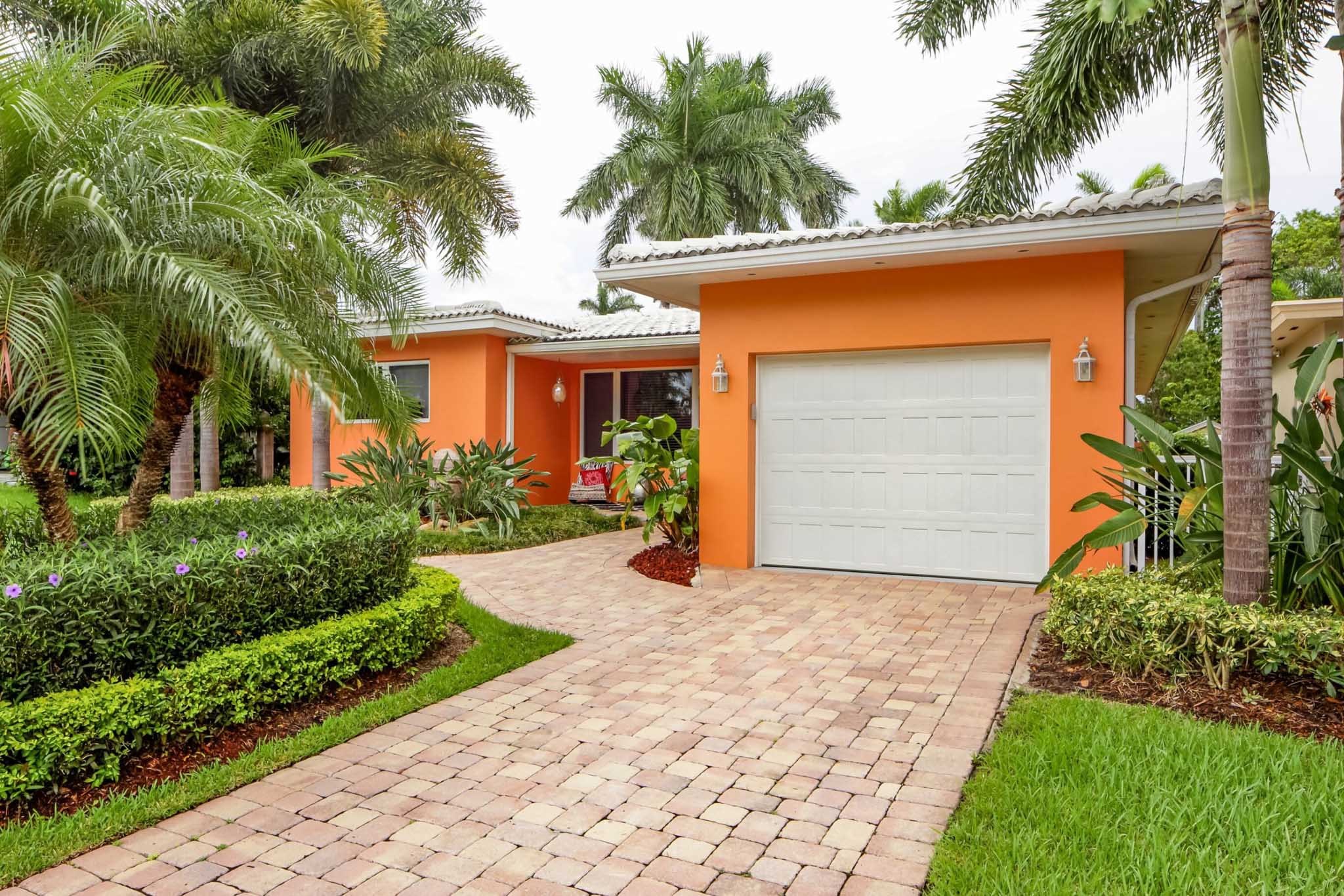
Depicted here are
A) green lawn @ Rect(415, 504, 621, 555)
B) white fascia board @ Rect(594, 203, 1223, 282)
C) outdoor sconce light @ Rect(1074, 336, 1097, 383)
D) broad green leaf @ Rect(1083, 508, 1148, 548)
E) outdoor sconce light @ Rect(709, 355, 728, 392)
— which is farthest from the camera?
green lawn @ Rect(415, 504, 621, 555)

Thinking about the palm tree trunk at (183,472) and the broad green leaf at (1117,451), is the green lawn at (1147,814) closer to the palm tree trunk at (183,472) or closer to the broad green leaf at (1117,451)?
the broad green leaf at (1117,451)

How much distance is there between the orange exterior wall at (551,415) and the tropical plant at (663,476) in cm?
479

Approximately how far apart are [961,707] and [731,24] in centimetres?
2148

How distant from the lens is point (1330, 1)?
7.24 metres

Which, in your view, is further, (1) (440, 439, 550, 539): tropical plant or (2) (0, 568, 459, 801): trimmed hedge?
(1) (440, 439, 550, 539): tropical plant

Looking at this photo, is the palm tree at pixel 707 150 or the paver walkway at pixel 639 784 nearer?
the paver walkway at pixel 639 784

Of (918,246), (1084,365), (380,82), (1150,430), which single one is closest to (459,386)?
(380,82)

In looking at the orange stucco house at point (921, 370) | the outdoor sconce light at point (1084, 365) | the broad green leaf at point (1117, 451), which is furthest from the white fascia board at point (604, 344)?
the broad green leaf at point (1117, 451)

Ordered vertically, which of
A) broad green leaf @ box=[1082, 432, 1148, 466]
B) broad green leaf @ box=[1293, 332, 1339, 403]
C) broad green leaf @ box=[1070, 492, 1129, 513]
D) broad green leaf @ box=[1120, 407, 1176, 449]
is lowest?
broad green leaf @ box=[1070, 492, 1129, 513]

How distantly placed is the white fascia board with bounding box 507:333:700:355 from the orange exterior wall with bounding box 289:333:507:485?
466 millimetres

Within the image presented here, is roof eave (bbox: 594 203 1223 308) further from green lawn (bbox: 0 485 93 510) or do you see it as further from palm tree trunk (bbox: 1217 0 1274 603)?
green lawn (bbox: 0 485 93 510)

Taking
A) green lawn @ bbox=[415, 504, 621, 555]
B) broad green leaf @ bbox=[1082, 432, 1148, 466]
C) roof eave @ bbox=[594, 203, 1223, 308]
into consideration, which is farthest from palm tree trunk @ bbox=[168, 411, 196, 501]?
broad green leaf @ bbox=[1082, 432, 1148, 466]

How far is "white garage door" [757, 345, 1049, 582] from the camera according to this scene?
7.34m

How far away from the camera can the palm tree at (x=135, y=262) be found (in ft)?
12.7
